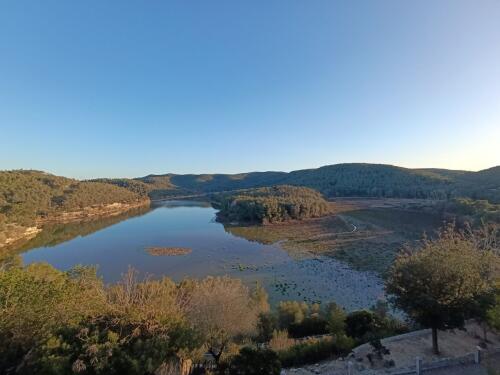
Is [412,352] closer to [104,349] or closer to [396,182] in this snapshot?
[104,349]

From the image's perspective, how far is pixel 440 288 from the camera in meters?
13.2

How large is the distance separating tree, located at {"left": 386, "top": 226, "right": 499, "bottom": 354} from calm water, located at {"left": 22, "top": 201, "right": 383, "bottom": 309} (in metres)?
16.0

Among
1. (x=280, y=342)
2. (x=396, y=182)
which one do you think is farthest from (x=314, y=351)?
(x=396, y=182)

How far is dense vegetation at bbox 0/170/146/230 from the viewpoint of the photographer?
81.8 m

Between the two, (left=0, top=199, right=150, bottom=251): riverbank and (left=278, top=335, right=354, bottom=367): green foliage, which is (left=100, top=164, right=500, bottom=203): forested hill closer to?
(left=0, top=199, right=150, bottom=251): riverbank

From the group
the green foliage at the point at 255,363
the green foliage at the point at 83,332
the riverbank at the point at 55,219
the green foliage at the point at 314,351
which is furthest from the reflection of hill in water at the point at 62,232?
the green foliage at the point at 255,363

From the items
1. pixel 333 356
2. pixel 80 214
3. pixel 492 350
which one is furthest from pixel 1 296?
pixel 80 214

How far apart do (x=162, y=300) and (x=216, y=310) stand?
3.86m

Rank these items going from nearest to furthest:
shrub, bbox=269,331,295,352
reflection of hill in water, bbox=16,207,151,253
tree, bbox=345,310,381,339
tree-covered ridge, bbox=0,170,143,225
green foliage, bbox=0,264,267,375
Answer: green foliage, bbox=0,264,267,375 → shrub, bbox=269,331,295,352 → tree, bbox=345,310,381,339 → reflection of hill in water, bbox=16,207,151,253 → tree-covered ridge, bbox=0,170,143,225

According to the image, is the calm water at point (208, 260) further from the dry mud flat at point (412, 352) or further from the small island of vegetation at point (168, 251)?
the dry mud flat at point (412, 352)

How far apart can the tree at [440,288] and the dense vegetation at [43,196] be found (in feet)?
264

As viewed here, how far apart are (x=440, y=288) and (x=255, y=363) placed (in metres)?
8.35

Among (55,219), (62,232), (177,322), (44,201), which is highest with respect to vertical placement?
(44,201)

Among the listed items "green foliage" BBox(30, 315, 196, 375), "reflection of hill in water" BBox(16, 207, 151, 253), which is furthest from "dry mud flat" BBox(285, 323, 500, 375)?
"reflection of hill in water" BBox(16, 207, 151, 253)
